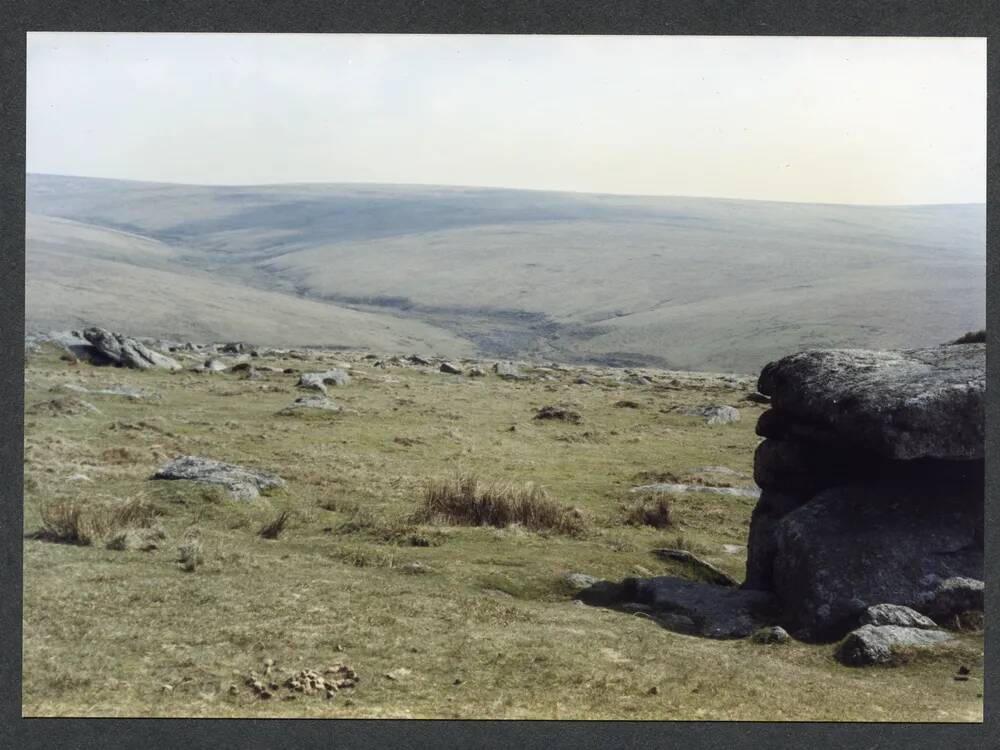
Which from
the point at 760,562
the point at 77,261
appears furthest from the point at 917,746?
the point at 77,261

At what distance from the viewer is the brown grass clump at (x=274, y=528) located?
44.8 ft

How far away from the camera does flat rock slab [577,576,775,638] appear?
10.9 metres

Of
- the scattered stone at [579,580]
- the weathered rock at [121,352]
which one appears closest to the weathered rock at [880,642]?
the scattered stone at [579,580]

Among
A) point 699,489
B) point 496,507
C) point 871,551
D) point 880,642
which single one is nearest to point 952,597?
point 871,551

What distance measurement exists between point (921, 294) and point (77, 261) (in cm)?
7557

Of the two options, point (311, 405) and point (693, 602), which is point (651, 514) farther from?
point (311, 405)

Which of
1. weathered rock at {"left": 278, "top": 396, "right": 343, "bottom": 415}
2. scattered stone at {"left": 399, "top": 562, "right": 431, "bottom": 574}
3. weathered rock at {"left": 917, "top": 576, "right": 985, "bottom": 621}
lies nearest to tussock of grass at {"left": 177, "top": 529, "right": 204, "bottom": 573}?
scattered stone at {"left": 399, "top": 562, "right": 431, "bottom": 574}

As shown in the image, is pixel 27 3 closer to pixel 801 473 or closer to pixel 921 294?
pixel 801 473

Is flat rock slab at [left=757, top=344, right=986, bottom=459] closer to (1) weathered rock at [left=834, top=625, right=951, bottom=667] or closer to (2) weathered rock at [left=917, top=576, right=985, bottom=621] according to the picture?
(2) weathered rock at [left=917, top=576, right=985, bottom=621]

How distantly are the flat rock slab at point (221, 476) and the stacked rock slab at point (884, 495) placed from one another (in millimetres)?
7386

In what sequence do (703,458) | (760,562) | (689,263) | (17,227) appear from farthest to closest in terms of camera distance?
(689,263)
(703,458)
(760,562)
(17,227)

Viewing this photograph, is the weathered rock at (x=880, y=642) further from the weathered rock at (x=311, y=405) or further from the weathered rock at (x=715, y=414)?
the weathered rock at (x=715, y=414)

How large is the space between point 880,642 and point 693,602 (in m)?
2.18

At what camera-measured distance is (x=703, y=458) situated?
24344 millimetres
